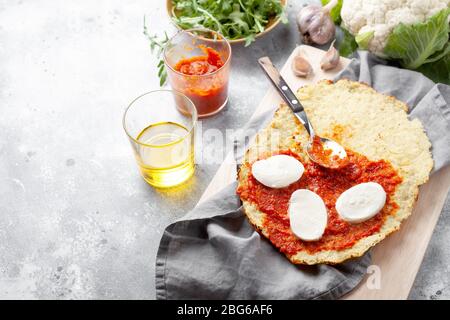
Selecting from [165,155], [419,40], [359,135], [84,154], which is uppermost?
[419,40]

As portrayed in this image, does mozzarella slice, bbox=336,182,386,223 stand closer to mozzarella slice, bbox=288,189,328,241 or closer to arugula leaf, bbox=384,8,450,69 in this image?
mozzarella slice, bbox=288,189,328,241

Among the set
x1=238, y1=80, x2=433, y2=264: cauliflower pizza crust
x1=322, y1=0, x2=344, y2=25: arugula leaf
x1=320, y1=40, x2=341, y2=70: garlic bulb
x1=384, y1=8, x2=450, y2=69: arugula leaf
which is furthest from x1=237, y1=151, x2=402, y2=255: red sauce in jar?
x1=322, y1=0, x2=344, y2=25: arugula leaf

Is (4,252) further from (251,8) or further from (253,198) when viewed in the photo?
(251,8)

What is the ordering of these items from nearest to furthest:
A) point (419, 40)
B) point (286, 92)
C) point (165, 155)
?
point (165, 155), point (286, 92), point (419, 40)

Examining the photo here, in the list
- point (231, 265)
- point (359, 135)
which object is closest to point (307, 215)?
point (231, 265)

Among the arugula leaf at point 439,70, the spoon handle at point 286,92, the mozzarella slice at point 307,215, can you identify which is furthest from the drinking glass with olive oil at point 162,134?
the arugula leaf at point 439,70

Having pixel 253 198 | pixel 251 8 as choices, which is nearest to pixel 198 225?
pixel 253 198

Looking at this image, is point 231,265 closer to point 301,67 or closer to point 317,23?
point 301,67
